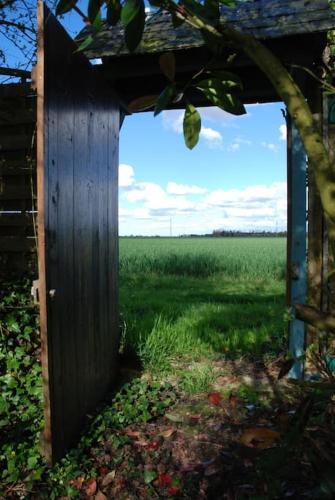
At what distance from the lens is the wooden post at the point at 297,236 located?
415cm

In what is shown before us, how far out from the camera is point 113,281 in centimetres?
435

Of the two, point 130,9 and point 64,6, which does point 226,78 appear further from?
point 64,6

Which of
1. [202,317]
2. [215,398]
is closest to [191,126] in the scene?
[215,398]

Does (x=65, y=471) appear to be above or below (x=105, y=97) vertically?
below

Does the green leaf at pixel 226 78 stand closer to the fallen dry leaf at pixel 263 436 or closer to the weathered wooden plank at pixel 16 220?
the fallen dry leaf at pixel 263 436

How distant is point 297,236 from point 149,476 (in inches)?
97.6

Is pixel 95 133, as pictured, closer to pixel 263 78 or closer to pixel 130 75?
pixel 130 75

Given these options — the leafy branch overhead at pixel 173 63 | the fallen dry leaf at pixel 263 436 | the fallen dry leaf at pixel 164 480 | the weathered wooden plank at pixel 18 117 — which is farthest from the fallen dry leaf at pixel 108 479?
the weathered wooden plank at pixel 18 117

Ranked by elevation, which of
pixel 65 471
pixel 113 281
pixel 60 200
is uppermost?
pixel 60 200

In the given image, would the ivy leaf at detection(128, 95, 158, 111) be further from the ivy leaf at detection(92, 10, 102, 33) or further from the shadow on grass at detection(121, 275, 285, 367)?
the shadow on grass at detection(121, 275, 285, 367)

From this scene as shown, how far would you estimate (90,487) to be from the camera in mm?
2852

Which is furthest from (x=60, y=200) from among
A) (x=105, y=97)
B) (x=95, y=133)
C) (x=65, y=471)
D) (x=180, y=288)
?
(x=180, y=288)

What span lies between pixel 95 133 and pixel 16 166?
1.29 m

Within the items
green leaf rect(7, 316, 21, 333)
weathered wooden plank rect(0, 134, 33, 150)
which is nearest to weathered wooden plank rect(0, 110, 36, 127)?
weathered wooden plank rect(0, 134, 33, 150)
